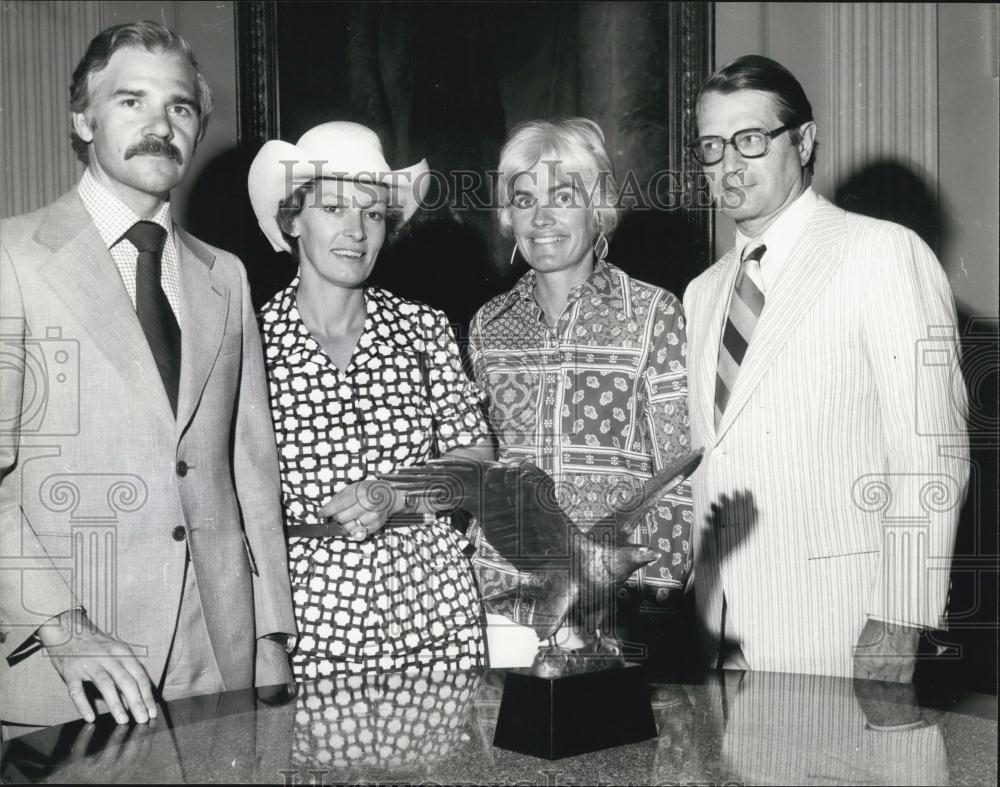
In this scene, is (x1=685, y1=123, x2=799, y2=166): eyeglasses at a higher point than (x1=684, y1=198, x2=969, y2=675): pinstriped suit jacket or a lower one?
higher

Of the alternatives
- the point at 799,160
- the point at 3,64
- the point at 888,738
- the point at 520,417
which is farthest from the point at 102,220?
the point at 888,738

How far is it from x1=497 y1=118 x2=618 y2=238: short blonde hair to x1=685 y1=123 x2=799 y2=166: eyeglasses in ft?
1.26

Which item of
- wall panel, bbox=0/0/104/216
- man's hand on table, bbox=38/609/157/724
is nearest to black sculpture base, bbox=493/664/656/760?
man's hand on table, bbox=38/609/157/724

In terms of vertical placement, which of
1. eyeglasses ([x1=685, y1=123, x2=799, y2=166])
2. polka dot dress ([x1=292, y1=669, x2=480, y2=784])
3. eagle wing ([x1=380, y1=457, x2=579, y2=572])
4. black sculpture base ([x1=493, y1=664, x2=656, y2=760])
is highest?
eyeglasses ([x1=685, y1=123, x2=799, y2=166])

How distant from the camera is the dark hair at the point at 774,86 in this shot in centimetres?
287

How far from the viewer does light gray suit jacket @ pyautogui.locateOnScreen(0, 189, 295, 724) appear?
2248 millimetres

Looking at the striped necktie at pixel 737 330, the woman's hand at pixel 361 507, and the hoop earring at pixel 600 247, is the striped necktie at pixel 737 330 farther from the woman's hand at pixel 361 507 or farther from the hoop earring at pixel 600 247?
the woman's hand at pixel 361 507

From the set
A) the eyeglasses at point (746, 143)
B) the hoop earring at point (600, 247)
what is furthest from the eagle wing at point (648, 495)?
the hoop earring at point (600, 247)

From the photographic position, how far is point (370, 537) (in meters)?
2.75

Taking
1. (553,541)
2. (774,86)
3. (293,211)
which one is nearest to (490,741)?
(553,541)

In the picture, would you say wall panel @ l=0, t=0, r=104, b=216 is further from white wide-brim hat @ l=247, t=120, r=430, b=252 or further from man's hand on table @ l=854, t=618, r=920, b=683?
man's hand on table @ l=854, t=618, r=920, b=683

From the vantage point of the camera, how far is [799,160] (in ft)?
9.43

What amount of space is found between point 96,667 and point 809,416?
172 centimetres

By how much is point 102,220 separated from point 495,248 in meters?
1.24
